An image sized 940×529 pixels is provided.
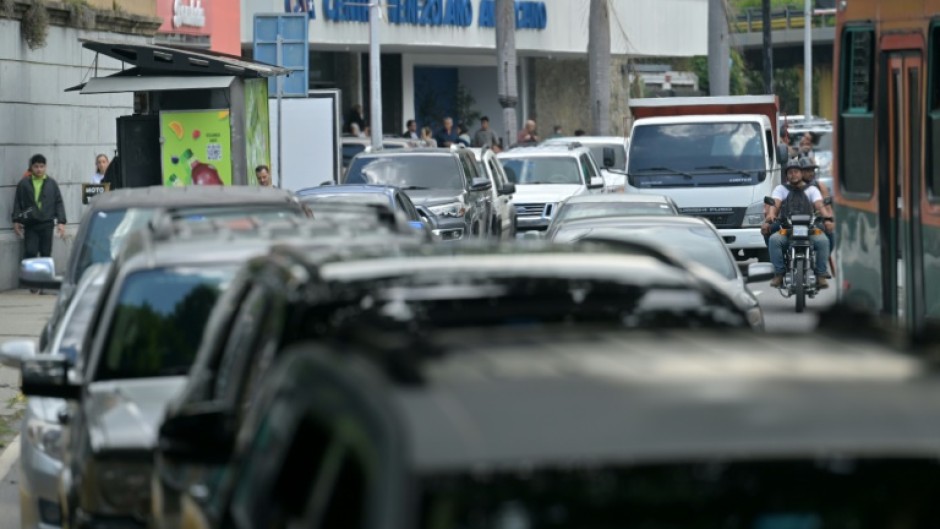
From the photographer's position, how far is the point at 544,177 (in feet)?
111

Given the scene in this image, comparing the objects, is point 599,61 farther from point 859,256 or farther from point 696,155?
point 859,256

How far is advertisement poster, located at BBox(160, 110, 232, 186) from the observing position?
24250 millimetres

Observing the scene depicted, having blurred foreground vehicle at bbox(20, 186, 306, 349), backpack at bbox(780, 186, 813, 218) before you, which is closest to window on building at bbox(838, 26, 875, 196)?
blurred foreground vehicle at bbox(20, 186, 306, 349)

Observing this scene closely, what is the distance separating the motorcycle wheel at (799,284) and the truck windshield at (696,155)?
660 centimetres

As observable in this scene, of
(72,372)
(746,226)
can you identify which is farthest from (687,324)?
(746,226)

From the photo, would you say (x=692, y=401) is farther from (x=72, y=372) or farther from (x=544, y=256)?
(x=72, y=372)

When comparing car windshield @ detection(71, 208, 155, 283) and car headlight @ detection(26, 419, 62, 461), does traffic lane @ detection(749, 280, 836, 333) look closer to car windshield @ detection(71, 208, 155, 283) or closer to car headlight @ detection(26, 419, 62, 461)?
car windshield @ detection(71, 208, 155, 283)

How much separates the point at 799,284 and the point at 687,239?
5.22 m

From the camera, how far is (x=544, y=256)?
551cm

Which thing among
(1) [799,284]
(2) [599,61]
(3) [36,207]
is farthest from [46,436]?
(2) [599,61]

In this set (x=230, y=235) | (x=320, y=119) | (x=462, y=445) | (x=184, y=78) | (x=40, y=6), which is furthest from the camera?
(x=320, y=119)

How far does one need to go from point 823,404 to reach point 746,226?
77.7ft

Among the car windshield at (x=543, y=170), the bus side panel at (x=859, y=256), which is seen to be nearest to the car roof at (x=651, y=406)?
the bus side panel at (x=859, y=256)

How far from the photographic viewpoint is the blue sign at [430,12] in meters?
45.2
